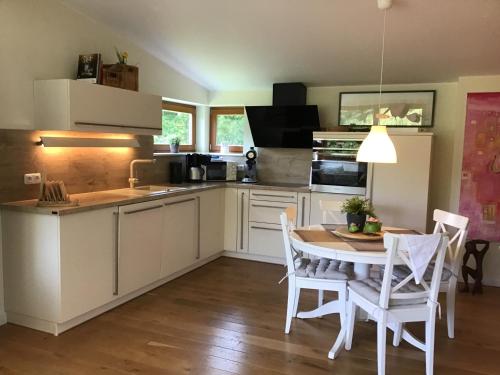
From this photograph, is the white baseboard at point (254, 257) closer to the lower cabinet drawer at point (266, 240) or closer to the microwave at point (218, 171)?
the lower cabinet drawer at point (266, 240)

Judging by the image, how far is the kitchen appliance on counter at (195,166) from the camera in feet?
16.9

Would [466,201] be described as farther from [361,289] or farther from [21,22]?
[21,22]

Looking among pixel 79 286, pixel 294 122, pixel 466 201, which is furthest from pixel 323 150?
pixel 79 286

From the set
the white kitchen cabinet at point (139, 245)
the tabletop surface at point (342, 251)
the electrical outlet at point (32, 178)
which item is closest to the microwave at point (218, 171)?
the white kitchen cabinet at point (139, 245)

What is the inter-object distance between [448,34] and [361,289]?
224cm

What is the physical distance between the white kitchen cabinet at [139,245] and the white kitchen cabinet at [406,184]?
2184 mm

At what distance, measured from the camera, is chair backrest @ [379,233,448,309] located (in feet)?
7.89

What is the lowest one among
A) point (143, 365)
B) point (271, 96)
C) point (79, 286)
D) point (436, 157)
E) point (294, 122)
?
point (143, 365)

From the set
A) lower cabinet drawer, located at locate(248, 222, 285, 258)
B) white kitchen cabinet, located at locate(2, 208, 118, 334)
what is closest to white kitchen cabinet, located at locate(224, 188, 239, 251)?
lower cabinet drawer, located at locate(248, 222, 285, 258)

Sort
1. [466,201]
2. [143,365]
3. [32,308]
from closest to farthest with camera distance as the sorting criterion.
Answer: [143,365] < [32,308] < [466,201]

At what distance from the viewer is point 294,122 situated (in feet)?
16.2

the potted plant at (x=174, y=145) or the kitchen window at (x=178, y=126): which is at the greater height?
the kitchen window at (x=178, y=126)

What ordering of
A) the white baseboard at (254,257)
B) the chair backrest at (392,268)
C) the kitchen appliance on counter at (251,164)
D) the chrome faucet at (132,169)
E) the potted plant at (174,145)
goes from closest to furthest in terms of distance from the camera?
the chair backrest at (392,268)
the chrome faucet at (132,169)
the white baseboard at (254,257)
the potted plant at (174,145)
the kitchen appliance on counter at (251,164)

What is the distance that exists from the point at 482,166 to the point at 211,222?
2.83 metres
